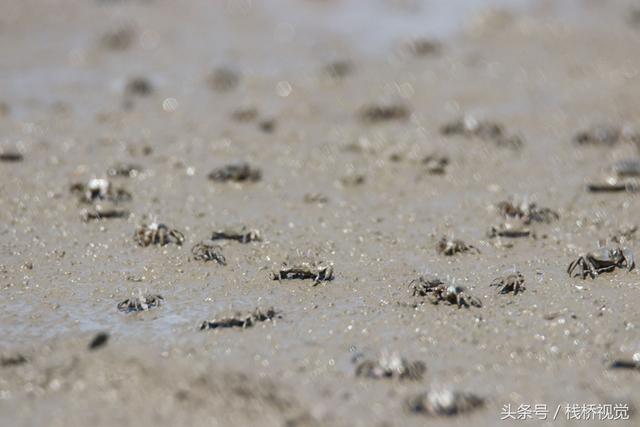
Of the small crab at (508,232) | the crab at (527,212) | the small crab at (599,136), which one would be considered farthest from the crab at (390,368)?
the small crab at (599,136)

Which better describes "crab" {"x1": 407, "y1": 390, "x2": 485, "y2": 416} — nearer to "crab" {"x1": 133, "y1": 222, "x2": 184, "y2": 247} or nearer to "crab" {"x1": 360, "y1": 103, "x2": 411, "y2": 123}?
"crab" {"x1": 133, "y1": 222, "x2": 184, "y2": 247}

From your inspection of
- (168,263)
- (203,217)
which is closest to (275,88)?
(203,217)

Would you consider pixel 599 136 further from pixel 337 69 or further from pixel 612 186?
pixel 337 69

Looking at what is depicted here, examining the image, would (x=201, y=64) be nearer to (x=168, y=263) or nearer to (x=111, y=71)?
(x=111, y=71)

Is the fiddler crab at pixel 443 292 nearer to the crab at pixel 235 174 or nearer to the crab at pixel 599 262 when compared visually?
the crab at pixel 599 262

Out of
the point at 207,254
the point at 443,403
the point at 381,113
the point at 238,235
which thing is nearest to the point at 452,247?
the point at 238,235

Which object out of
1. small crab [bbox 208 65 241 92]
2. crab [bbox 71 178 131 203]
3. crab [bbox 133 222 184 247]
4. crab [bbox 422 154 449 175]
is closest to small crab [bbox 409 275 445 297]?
crab [bbox 133 222 184 247]

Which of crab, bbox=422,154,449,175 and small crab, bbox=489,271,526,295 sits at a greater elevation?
small crab, bbox=489,271,526,295
